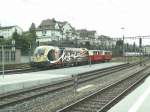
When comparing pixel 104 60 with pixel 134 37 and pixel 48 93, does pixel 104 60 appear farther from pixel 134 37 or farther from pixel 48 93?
pixel 48 93

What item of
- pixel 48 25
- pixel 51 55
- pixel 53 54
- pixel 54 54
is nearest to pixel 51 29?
pixel 48 25

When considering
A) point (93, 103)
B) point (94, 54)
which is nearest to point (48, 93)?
point (93, 103)

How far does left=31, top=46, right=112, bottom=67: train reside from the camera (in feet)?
139

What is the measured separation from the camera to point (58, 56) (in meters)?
45.0

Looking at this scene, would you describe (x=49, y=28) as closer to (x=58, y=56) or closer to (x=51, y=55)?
(x=58, y=56)

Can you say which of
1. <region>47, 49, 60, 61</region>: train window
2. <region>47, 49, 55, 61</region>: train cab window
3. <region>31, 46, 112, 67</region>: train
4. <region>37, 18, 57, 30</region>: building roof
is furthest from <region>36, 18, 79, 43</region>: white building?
<region>47, 49, 55, 61</region>: train cab window

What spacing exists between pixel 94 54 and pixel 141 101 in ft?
150

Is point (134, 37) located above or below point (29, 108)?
above

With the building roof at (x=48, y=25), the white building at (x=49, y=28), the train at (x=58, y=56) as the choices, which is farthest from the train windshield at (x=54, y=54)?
the building roof at (x=48, y=25)

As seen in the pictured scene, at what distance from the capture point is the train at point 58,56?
1671 inches

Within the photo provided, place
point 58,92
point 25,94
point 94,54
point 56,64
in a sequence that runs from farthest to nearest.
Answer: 1. point 94,54
2. point 56,64
3. point 58,92
4. point 25,94

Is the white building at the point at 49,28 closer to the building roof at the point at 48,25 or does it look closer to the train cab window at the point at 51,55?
the building roof at the point at 48,25

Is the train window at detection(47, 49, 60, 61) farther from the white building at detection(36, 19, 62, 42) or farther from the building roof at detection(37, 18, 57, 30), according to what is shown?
the building roof at detection(37, 18, 57, 30)

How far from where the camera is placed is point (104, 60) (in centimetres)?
6825
